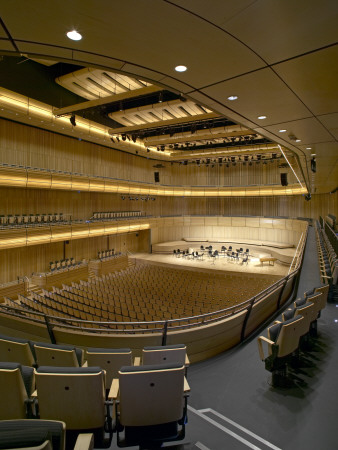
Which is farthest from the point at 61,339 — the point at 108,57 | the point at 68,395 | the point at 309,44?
the point at 309,44

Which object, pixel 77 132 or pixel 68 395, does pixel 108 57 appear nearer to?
pixel 68 395

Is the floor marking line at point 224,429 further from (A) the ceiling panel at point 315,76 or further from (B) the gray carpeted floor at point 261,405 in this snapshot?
(A) the ceiling panel at point 315,76

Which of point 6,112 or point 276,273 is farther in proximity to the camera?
point 276,273

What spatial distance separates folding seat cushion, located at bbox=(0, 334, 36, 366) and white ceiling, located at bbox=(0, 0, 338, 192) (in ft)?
9.98

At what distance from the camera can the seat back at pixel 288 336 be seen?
2.88 meters

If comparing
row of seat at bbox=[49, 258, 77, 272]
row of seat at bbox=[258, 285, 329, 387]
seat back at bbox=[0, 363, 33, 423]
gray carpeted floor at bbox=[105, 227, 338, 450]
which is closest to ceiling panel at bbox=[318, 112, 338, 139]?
row of seat at bbox=[258, 285, 329, 387]

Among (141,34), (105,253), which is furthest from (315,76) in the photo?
(105,253)

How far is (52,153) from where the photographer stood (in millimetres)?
13266

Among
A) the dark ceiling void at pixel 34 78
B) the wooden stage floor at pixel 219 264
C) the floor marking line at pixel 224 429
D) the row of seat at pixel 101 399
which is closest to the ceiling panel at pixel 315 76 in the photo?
the row of seat at pixel 101 399

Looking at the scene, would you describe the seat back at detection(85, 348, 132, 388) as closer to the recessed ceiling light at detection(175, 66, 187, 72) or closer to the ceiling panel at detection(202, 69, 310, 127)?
the recessed ceiling light at detection(175, 66, 187, 72)

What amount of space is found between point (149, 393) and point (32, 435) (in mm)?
875

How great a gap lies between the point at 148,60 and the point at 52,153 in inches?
488

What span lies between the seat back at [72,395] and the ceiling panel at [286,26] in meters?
2.70

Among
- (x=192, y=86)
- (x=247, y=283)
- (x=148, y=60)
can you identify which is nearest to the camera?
(x=148, y=60)
